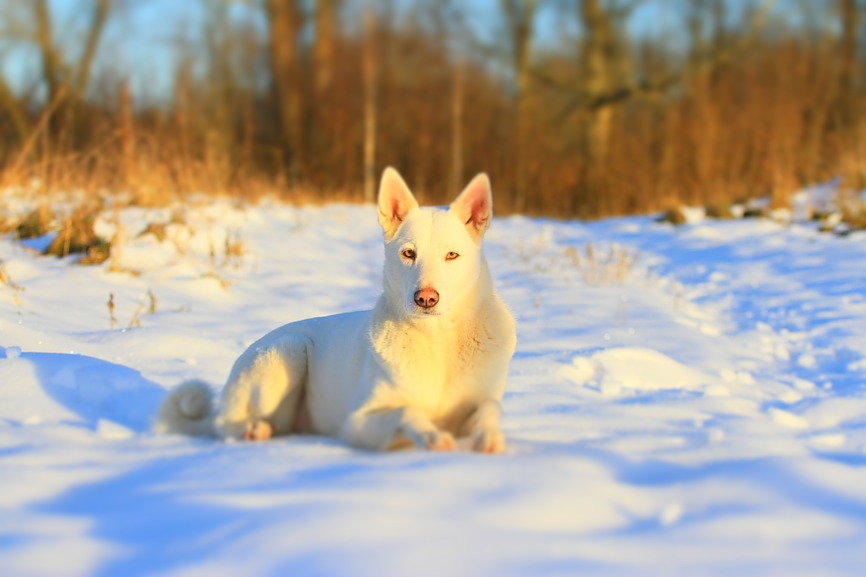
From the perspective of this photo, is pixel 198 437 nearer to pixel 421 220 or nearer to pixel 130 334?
pixel 421 220

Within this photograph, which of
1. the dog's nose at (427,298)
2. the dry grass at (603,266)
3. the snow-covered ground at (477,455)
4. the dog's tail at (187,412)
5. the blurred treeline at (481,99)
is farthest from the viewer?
the blurred treeline at (481,99)

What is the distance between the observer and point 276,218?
11.5m

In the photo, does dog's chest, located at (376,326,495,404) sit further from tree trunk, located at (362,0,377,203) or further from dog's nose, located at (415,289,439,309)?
tree trunk, located at (362,0,377,203)

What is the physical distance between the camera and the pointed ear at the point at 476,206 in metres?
3.43

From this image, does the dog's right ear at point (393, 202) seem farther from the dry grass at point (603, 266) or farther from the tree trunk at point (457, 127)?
the tree trunk at point (457, 127)

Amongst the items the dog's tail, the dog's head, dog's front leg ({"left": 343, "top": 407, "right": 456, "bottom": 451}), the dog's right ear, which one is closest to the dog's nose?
the dog's head

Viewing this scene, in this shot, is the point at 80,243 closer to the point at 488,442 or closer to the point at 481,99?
the point at 488,442

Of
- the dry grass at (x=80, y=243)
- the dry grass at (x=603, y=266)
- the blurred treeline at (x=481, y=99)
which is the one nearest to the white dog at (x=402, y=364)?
the dry grass at (x=80, y=243)

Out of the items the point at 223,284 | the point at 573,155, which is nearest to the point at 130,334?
the point at 223,284

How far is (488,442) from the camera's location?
9.45 feet

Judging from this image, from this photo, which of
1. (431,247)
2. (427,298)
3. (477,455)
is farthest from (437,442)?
(431,247)

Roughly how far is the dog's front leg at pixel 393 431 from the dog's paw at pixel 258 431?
1.19ft

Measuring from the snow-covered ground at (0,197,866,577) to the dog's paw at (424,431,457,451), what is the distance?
101mm

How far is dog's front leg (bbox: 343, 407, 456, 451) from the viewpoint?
286 centimetres
